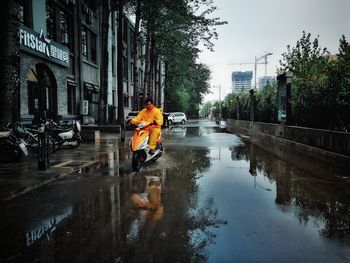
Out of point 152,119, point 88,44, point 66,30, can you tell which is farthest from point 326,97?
point 88,44

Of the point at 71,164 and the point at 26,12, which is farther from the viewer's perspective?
the point at 26,12

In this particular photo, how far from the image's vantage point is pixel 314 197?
18.5 ft

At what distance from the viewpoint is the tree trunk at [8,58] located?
9.60 metres

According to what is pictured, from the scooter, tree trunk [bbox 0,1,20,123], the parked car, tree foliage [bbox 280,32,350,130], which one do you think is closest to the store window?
tree trunk [bbox 0,1,20,123]

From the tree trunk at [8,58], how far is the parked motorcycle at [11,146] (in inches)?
30.9

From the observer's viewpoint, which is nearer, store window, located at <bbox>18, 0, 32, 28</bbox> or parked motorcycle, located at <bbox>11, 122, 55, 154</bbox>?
parked motorcycle, located at <bbox>11, 122, 55, 154</bbox>

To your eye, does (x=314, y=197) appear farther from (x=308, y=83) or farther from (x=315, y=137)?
(x=308, y=83)

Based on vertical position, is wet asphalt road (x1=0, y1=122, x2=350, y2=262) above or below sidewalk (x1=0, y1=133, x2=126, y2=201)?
below

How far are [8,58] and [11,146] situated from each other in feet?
8.91

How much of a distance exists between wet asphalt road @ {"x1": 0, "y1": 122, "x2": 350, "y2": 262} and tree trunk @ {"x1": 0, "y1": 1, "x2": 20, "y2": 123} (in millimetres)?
3963

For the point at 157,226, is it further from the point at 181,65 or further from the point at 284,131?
the point at 181,65

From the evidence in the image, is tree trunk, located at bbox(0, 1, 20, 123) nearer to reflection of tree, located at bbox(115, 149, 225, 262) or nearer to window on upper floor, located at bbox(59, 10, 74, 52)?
reflection of tree, located at bbox(115, 149, 225, 262)

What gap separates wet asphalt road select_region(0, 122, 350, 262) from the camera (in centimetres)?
327

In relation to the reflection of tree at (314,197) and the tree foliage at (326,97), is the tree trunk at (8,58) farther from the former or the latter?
the tree foliage at (326,97)
